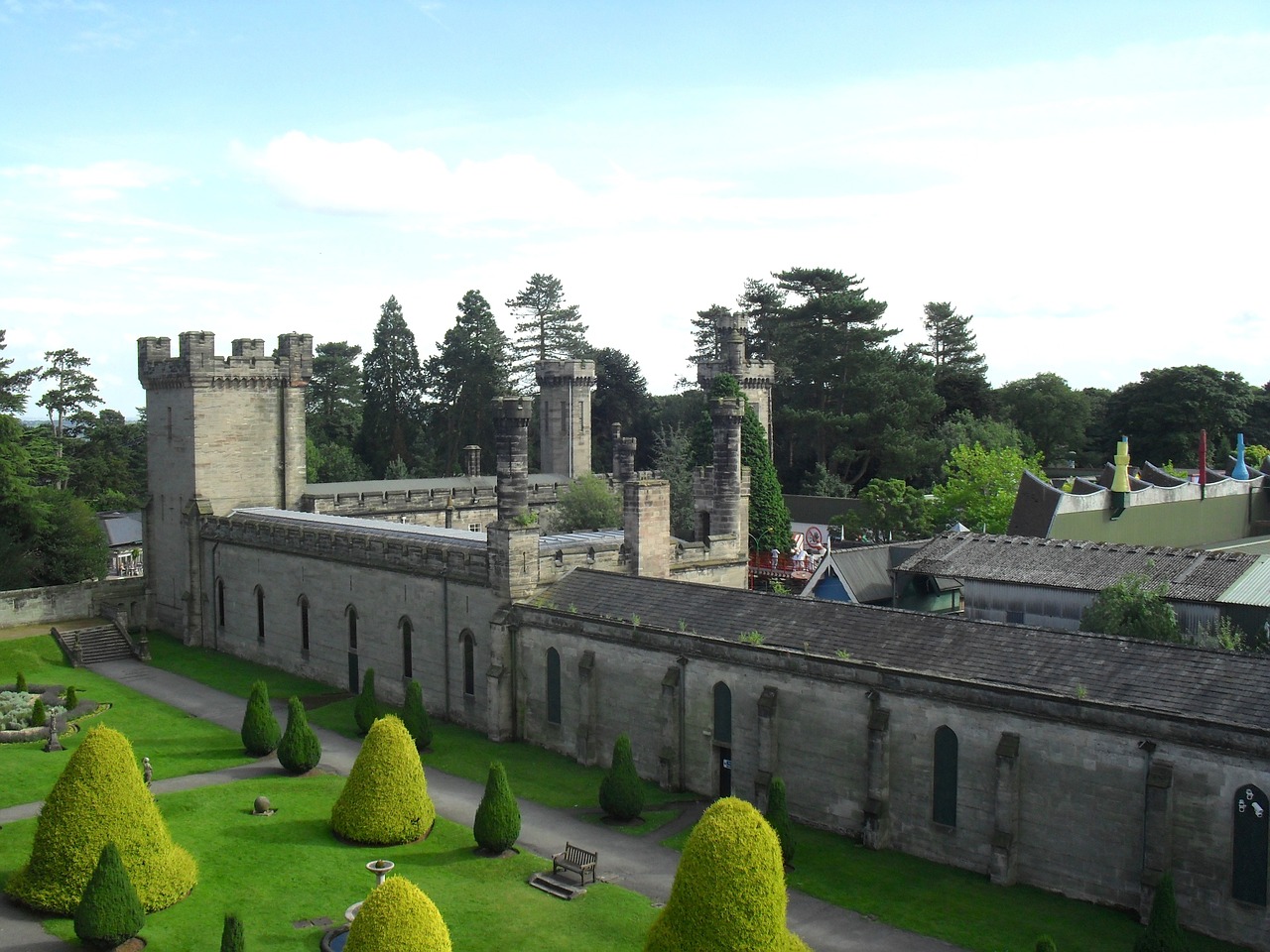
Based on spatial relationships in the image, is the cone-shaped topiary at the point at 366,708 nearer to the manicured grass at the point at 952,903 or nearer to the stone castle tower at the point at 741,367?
the manicured grass at the point at 952,903

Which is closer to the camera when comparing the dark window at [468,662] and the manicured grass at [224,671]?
the dark window at [468,662]

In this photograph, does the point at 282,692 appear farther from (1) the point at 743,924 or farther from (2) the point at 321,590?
(1) the point at 743,924

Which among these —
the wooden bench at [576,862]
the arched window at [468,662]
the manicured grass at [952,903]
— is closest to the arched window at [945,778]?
the manicured grass at [952,903]

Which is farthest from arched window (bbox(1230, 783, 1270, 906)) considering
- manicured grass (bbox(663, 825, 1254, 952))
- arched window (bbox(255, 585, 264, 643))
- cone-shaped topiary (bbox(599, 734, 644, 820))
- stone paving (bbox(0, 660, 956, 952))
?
arched window (bbox(255, 585, 264, 643))

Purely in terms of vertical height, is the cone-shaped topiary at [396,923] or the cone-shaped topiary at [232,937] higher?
the cone-shaped topiary at [396,923]

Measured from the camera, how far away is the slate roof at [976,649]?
83.1ft

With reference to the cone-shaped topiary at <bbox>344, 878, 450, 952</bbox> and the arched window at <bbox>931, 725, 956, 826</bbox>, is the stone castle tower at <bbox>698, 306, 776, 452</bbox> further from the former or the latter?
the cone-shaped topiary at <bbox>344, 878, 450, 952</bbox>

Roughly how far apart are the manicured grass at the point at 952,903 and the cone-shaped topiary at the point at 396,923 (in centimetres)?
991

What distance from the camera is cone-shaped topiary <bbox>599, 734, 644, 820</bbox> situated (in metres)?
32.0

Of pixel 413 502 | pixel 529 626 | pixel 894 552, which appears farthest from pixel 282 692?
pixel 894 552

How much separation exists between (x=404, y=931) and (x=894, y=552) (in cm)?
3359

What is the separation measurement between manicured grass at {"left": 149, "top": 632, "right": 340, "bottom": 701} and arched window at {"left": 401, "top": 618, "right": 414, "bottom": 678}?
15.4 feet

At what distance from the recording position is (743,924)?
21109 millimetres

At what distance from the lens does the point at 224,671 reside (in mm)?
53688
